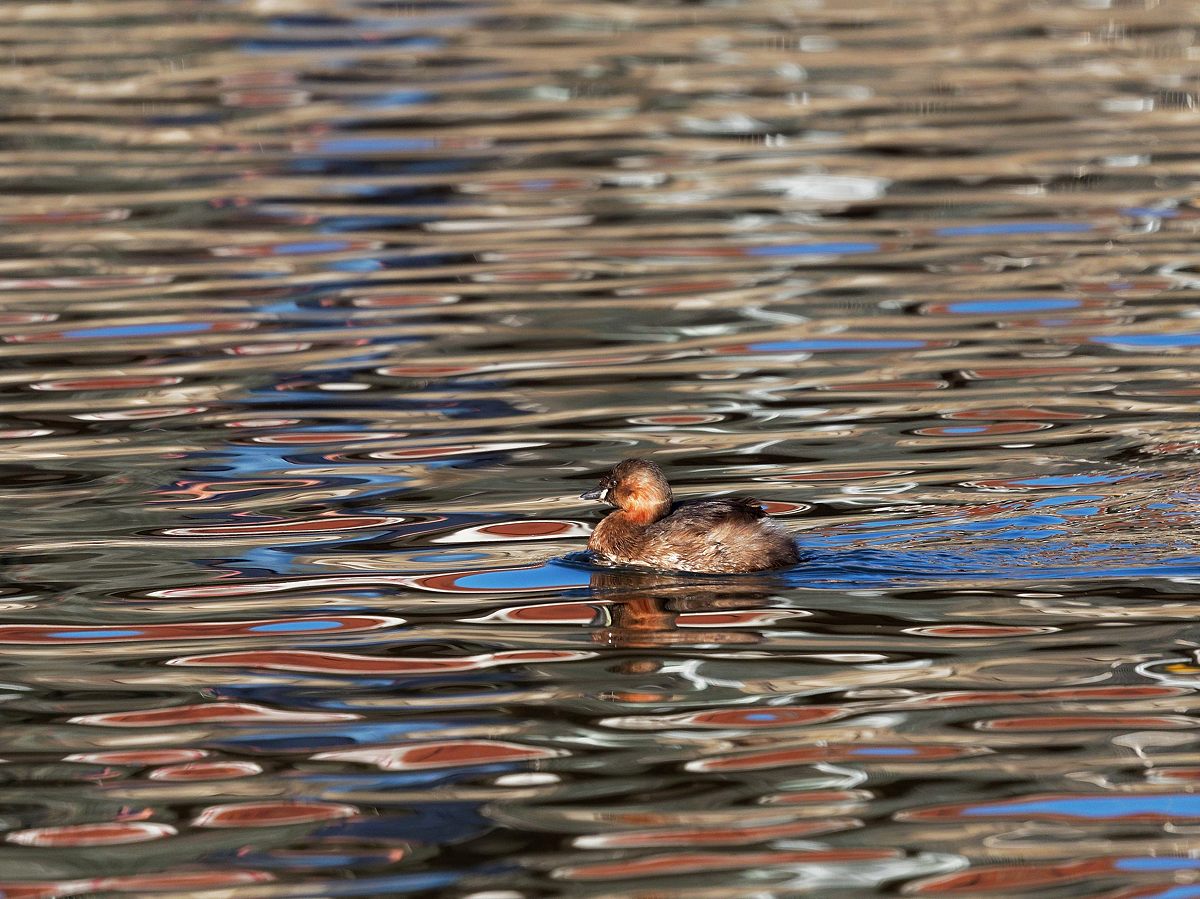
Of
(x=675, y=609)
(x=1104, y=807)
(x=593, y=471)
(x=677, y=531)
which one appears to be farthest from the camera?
(x=593, y=471)

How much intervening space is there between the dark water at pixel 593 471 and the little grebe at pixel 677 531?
0.43 feet

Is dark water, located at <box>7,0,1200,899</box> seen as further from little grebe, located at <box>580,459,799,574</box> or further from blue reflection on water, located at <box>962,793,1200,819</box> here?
little grebe, located at <box>580,459,799,574</box>

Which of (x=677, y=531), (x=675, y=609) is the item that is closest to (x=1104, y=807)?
(x=675, y=609)

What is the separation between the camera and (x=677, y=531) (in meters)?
9.11

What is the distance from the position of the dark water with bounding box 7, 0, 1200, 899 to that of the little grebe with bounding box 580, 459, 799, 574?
5.1 inches

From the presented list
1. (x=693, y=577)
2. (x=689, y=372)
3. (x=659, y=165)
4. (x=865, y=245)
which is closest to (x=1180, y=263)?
(x=865, y=245)

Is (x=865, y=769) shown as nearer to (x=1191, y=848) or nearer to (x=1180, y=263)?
(x=1191, y=848)

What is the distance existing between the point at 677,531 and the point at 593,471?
5.37 ft

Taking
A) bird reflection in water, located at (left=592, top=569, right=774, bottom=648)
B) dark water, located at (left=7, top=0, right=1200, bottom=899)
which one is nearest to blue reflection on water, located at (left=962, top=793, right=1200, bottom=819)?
dark water, located at (left=7, top=0, right=1200, bottom=899)

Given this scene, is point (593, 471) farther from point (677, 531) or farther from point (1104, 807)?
point (1104, 807)

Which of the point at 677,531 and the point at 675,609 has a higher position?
the point at 677,531

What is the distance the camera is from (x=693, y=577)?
9.09 metres

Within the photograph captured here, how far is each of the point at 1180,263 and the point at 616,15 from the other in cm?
1193

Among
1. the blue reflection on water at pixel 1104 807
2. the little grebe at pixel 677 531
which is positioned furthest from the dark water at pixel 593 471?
the little grebe at pixel 677 531
